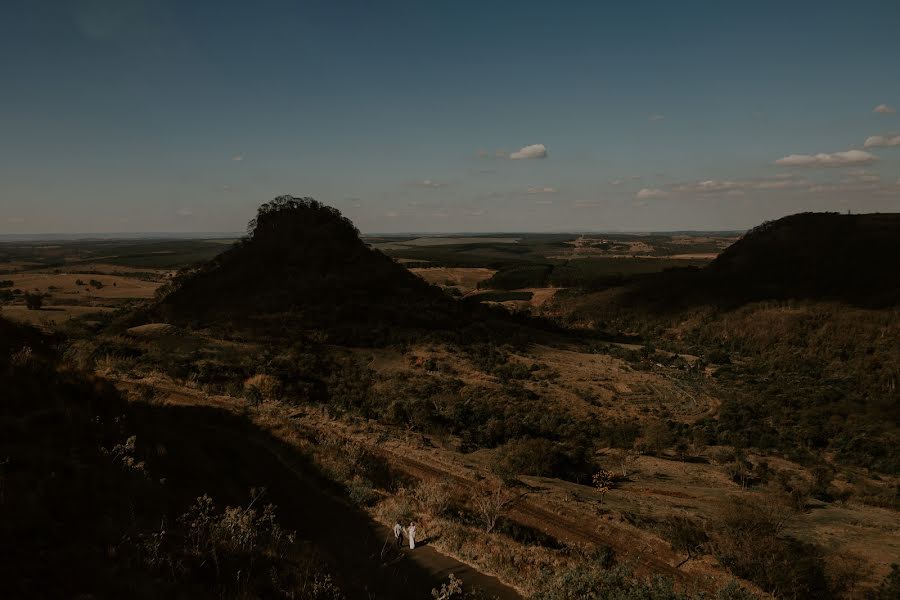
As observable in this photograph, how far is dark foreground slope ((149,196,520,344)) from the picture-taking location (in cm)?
4722

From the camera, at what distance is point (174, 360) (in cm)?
3228

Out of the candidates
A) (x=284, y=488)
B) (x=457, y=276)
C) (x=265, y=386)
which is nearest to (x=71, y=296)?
(x=265, y=386)

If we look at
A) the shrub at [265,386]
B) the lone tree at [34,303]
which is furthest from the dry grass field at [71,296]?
the shrub at [265,386]

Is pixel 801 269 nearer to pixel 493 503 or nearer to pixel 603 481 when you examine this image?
pixel 603 481

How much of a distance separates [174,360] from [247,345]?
21.8 feet

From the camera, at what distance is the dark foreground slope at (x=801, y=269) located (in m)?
67.7

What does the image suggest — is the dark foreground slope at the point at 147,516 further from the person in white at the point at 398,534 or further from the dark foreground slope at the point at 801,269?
the dark foreground slope at the point at 801,269

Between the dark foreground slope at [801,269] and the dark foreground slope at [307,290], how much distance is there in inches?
1612

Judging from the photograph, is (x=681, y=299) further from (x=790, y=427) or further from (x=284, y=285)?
(x=284, y=285)

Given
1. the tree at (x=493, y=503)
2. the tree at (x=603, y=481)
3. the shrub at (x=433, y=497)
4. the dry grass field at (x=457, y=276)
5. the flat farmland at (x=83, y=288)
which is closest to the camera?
the tree at (x=493, y=503)

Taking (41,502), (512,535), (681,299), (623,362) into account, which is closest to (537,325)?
(623,362)

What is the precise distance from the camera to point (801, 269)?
76.6 m

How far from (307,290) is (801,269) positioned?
79888 millimetres

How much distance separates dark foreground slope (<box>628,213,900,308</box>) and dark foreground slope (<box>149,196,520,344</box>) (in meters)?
41.0
